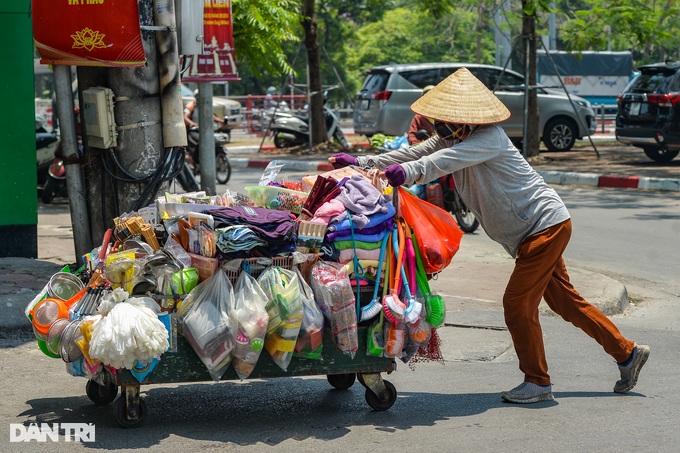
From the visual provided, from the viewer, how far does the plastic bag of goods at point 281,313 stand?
4.66 metres

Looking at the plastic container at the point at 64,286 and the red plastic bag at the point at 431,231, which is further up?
the red plastic bag at the point at 431,231

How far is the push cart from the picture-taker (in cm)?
466

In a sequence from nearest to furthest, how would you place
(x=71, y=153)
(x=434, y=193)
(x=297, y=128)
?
1. (x=71, y=153)
2. (x=434, y=193)
3. (x=297, y=128)

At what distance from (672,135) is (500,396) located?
513 inches

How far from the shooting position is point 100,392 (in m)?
5.09

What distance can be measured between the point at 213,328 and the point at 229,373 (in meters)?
0.28

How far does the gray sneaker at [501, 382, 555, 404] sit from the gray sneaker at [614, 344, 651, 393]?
44 cm

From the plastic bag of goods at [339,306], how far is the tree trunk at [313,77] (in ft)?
56.2

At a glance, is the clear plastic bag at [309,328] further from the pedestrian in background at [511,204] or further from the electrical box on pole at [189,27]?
the electrical box on pole at [189,27]

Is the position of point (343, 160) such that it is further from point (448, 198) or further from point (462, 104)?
point (448, 198)

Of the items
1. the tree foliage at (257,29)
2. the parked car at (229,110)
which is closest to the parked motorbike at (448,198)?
the tree foliage at (257,29)

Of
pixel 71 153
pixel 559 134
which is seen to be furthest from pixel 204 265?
pixel 559 134

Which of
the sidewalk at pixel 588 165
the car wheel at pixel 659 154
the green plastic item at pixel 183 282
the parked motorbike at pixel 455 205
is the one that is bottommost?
the sidewalk at pixel 588 165

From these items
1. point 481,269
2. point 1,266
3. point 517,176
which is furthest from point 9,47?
point 517,176
